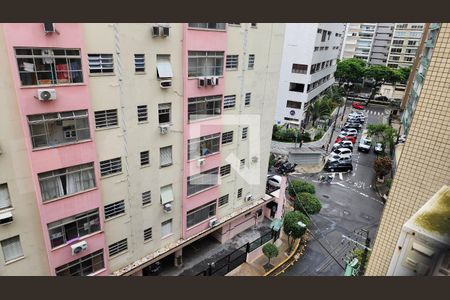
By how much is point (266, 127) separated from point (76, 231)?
798 centimetres

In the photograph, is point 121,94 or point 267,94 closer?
point 121,94

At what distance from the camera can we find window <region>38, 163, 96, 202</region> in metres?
7.34

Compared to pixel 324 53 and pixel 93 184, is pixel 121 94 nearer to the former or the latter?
pixel 93 184

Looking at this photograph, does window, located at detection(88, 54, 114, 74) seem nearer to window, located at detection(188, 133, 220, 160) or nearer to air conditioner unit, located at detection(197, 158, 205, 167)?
window, located at detection(188, 133, 220, 160)

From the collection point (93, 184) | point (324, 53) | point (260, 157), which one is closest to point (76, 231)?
point (93, 184)

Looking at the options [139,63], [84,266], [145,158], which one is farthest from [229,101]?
[84,266]

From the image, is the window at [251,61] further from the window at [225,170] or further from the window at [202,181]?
the window at [202,181]

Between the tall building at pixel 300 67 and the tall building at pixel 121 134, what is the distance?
1434 cm

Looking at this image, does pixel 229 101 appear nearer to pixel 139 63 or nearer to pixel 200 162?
pixel 200 162

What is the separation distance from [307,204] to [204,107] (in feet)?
22.4

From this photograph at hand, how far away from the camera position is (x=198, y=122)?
10.1 meters

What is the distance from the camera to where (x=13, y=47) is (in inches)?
234

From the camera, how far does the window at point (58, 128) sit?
676 centimetres

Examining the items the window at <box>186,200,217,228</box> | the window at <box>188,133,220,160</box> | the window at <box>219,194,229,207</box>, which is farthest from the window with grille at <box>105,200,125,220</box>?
the window at <box>219,194,229,207</box>
